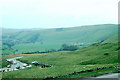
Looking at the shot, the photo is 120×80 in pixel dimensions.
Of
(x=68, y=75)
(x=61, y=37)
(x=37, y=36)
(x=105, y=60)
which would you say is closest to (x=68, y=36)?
(x=61, y=37)

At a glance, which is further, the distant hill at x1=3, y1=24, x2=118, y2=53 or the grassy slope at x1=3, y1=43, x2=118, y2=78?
the distant hill at x1=3, y1=24, x2=118, y2=53

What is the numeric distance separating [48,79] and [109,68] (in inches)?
471

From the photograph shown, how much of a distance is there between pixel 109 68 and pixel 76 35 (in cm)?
13883

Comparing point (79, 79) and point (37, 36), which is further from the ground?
point (37, 36)

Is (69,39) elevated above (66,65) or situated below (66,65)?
above

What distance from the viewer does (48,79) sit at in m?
23.5

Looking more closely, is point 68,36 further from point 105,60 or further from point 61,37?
point 105,60

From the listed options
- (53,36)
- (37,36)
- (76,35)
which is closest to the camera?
(76,35)

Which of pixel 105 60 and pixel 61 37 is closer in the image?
pixel 105 60

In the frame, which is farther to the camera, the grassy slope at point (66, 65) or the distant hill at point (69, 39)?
the distant hill at point (69, 39)

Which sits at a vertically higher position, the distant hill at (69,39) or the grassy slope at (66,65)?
the distant hill at (69,39)

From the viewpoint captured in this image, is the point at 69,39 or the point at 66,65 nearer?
the point at 66,65

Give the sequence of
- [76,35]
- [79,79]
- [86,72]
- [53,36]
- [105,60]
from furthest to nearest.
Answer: [53,36], [76,35], [105,60], [86,72], [79,79]

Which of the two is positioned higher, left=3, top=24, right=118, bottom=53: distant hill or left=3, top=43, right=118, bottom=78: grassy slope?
left=3, top=24, right=118, bottom=53: distant hill
